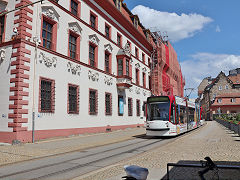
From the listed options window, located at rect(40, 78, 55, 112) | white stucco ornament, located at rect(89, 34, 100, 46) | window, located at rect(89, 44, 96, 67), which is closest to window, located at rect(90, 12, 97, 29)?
white stucco ornament, located at rect(89, 34, 100, 46)

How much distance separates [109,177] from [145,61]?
109 feet

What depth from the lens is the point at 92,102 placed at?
22078mm

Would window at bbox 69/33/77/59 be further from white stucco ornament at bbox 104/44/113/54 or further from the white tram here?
the white tram

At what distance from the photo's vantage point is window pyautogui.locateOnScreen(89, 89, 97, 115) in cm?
2172

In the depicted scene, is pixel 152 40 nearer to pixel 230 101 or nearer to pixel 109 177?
pixel 109 177

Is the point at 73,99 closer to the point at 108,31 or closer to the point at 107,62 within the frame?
the point at 107,62

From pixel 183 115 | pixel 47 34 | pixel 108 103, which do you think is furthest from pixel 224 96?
pixel 47 34

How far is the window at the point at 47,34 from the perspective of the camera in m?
17.0

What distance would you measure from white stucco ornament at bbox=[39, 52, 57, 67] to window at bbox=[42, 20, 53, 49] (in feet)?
3.35

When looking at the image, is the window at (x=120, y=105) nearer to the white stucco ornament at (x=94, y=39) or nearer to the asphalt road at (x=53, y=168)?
the white stucco ornament at (x=94, y=39)

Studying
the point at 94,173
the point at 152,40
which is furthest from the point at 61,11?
the point at 152,40

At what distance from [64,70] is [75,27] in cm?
434

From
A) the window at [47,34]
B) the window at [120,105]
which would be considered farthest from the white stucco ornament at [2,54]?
the window at [120,105]

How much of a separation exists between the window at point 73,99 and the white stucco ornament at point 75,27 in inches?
195
